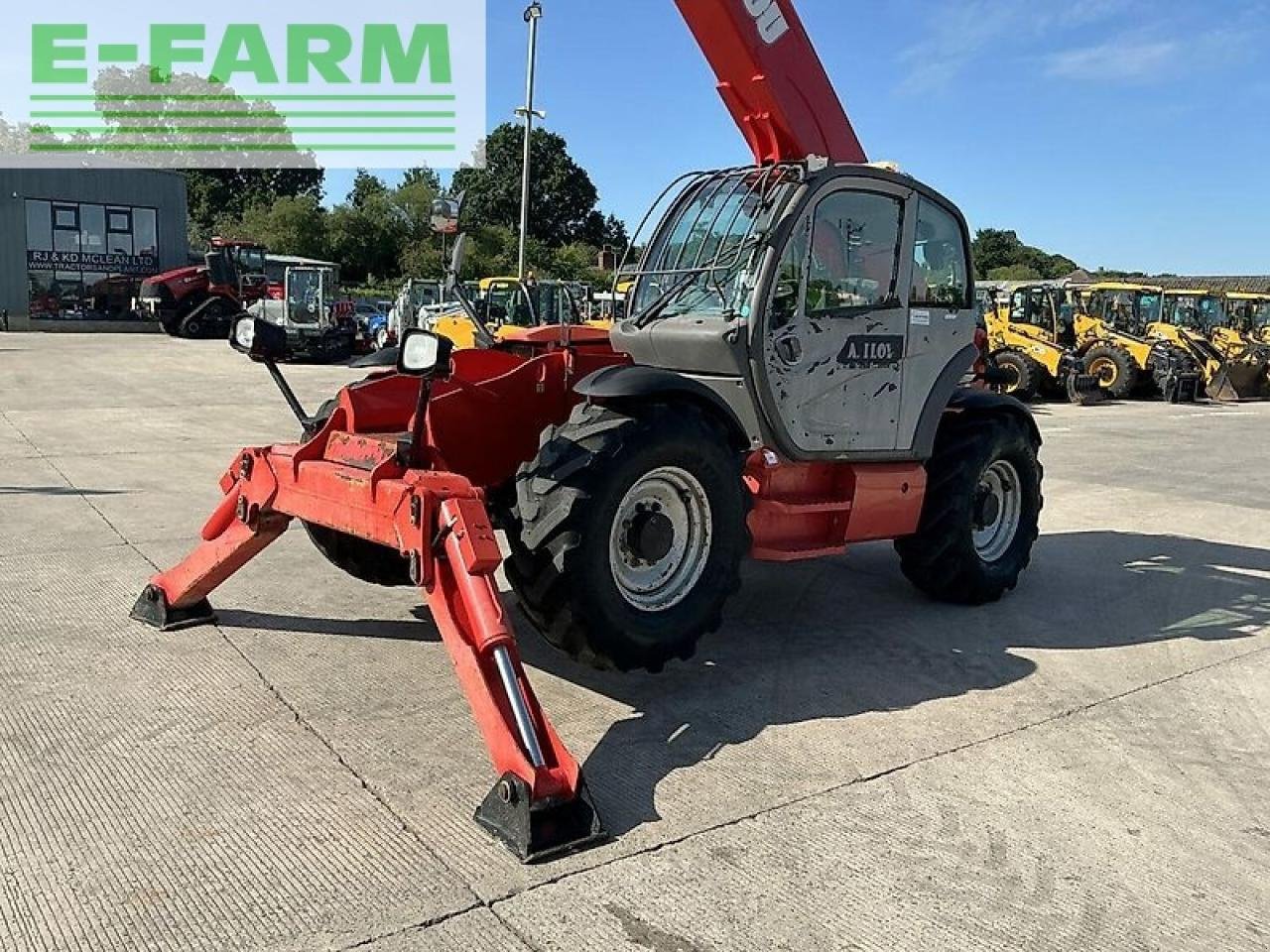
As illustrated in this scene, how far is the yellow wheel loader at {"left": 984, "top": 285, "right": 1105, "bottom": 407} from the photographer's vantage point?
70.9 feet

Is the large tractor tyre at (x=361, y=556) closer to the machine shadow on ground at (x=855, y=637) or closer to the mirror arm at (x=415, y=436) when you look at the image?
the machine shadow on ground at (x=855, y=637)

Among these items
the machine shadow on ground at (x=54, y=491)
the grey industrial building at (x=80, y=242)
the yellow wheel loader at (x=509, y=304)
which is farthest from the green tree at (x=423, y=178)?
the machine shadow on ground at (x=54, y=491)

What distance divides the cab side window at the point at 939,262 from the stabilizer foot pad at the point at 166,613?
389 centimetres

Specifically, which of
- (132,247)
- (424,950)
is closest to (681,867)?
(424,950)

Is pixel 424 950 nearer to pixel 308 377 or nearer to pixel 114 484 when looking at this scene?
pixel 114 484

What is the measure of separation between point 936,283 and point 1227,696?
247 cm

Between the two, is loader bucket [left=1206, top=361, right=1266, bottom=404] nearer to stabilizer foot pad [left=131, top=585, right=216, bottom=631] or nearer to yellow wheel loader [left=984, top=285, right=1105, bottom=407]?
yellow wheel loader [left=984, top=285, right=1105, bottom=407]

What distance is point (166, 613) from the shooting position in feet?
16.8

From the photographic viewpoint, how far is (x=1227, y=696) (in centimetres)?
481

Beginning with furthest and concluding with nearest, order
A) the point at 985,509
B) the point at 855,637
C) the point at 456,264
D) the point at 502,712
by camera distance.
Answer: the point at 985,509, the point at 456,264, the point at 855,637, the point at 502,712

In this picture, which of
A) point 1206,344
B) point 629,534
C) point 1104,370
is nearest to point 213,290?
point 1104,370

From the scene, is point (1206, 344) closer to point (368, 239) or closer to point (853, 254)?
point (853, 254)

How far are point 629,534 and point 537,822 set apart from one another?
1468 mm

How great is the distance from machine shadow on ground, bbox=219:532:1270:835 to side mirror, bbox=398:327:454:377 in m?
1.52
